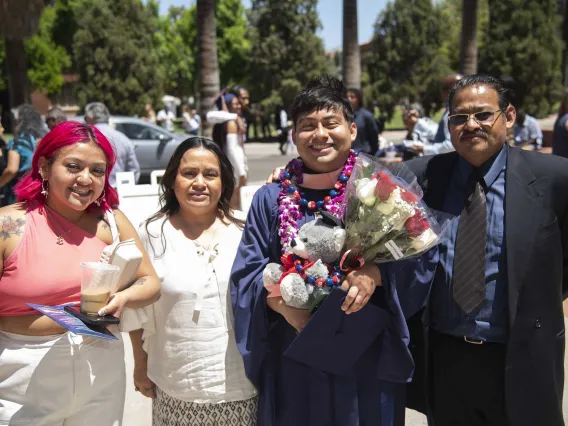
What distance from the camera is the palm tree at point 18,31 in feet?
50.7

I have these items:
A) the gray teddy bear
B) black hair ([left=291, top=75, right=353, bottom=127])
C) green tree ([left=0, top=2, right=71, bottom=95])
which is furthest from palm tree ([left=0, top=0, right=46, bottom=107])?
green tree ([left=0, top=2, right=71, bottom=95])

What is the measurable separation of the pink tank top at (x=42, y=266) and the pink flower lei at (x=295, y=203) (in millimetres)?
777

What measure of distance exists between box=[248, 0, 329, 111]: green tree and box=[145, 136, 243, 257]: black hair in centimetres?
2625

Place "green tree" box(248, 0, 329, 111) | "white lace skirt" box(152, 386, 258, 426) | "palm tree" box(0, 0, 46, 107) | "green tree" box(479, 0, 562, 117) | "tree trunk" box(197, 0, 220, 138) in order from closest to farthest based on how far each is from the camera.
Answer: "white lace skirt" box(152, 386, 258, 426) → "tree trunk" box(197, 0, 220, 138) → "palm tree" box(0, 0, 46, 107) → "green tree" box(479, 0, 562, 117) → "green tree" box(248, 0, 329, 111)

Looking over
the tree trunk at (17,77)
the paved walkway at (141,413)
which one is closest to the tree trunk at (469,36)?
the paved walkway at (141,413)

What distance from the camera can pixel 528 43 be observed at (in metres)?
25.2

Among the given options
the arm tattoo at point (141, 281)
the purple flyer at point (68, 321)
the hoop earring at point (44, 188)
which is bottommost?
the purple flyer at point (68, 321)

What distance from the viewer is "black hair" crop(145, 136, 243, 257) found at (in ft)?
8.45

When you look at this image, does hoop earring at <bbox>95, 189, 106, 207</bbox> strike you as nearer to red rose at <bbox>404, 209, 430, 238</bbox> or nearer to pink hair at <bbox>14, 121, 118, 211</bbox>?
pink hair at <bbox>14, 121, 118, 211</bbox>

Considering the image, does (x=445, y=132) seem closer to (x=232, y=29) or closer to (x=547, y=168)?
(x=547, y=168)

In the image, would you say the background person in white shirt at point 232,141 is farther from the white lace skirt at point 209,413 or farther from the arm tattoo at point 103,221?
the white lace skirt at point 209,413

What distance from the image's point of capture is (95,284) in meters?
2.10

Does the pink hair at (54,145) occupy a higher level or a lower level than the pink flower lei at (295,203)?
higher

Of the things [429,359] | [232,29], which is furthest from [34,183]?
[232,29]
